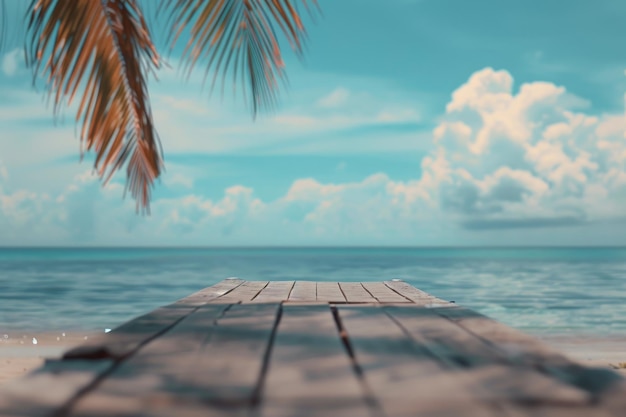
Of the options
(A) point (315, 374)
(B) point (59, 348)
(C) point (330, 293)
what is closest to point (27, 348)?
(B) point (59, 348)

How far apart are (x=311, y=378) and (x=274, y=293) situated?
101 inches

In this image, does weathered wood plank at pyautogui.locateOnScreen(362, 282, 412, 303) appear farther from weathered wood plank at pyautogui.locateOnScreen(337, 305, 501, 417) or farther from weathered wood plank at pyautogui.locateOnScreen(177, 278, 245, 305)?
weathered wood plank at pyautogui.locateOnScreen(337, 305, 501, 417)

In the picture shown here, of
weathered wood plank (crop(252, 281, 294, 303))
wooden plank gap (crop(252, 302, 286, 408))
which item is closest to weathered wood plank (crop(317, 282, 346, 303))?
weathered wood plank (crop(252, 281, 294, 303))

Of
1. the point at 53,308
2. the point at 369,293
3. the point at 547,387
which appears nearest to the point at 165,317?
the point at 547,387

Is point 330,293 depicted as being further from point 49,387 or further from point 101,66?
point 49,387

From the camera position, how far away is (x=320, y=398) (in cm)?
124

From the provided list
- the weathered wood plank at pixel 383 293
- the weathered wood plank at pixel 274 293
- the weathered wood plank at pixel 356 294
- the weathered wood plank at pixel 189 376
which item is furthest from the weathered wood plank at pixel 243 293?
the weathered wood plank at pixel 189 376

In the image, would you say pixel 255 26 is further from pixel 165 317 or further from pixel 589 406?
pixel 589 406

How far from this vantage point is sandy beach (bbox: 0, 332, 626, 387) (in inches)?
324

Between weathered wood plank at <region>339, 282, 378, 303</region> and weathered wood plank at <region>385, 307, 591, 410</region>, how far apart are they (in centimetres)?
116

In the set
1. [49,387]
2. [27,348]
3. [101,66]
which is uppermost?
[101,66]

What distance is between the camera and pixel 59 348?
993 cm

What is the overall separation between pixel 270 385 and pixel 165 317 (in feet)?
3.98

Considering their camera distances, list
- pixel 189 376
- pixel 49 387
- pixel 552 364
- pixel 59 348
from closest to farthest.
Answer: pixel 49 387 < pixel 189 376 < pixel 552 364 < pixel 59 348
